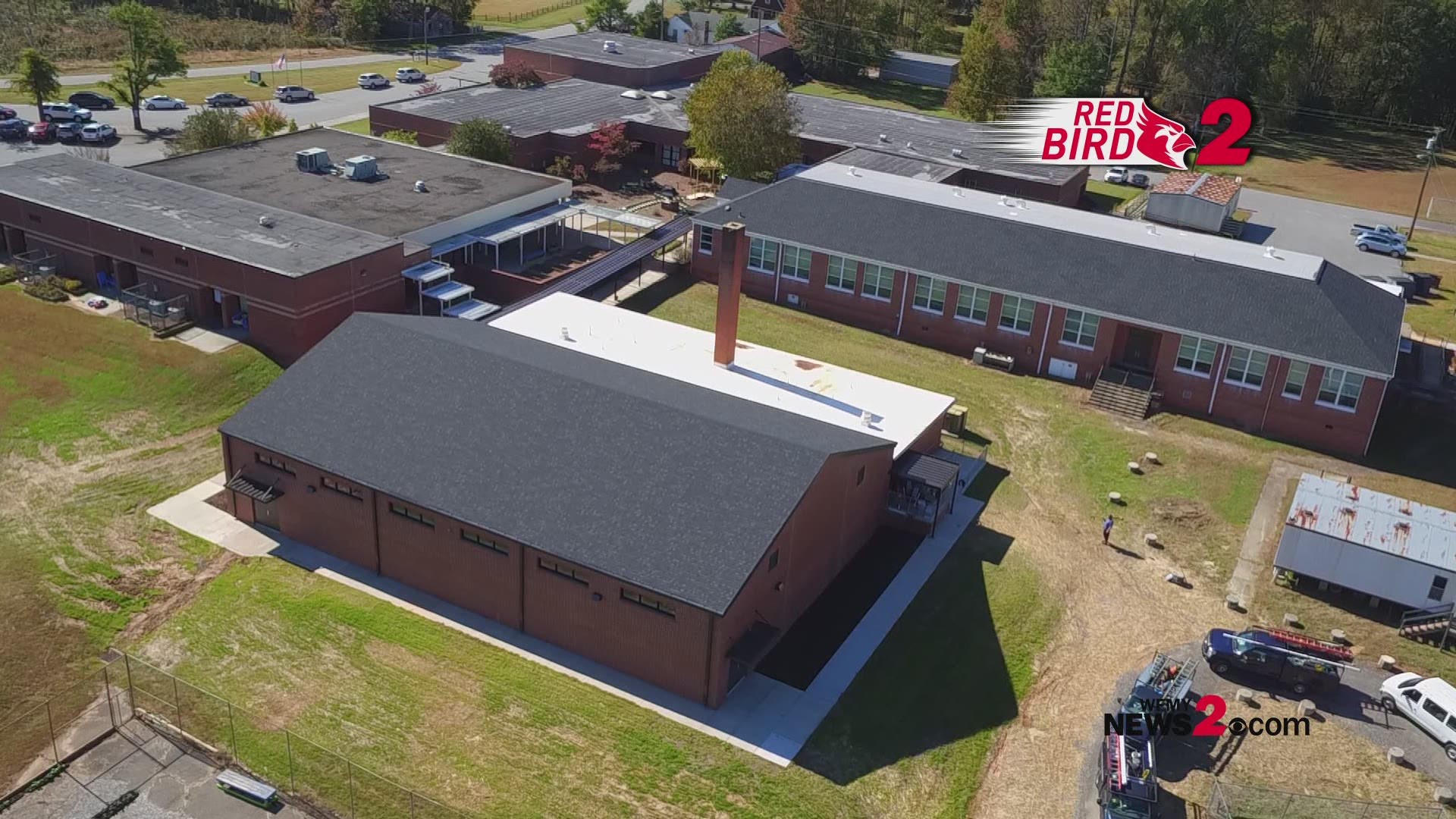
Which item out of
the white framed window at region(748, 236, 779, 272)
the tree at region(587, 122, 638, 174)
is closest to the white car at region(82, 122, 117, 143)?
the tree at region(587, 122, 638, 174)

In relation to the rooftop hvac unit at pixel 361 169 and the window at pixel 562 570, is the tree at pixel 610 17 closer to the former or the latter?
the rooftop hvac unit at pixel 361 169

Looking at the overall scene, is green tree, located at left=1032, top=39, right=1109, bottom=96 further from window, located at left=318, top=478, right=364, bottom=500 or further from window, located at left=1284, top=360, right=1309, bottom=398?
window, located at left=318, top=478, right=364, bottom=500

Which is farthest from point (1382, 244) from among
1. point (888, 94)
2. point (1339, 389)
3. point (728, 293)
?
point (888, 94)

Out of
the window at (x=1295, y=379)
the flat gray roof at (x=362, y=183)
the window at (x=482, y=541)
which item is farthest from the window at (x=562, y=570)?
the window at (x=1295, y=379)

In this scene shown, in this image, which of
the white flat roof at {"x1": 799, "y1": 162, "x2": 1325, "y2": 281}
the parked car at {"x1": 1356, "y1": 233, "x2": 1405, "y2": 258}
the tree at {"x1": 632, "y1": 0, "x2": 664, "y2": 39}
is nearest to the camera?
the white flat roof at {"x1": 799, "y1": 162, "x2": 1325, "y2": 281}

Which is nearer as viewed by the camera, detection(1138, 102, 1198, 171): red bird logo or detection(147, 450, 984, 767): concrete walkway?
detection(147, 450, 984, 767): concrete walkway

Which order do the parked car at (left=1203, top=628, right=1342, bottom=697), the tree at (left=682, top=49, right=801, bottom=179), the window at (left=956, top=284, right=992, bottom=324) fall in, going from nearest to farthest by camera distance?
the parked car at (left=1203, top=628, right=1342, bottom=697) → the window at (left=956, top=284, right=992, bottom=324) → the tree at (left=682, top=49, right=801, bottom=179)

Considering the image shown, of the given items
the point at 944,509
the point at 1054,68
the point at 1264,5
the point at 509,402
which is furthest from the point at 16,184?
the point at 1264,5

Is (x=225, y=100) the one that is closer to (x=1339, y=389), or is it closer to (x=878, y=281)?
(x=878, y=281)
